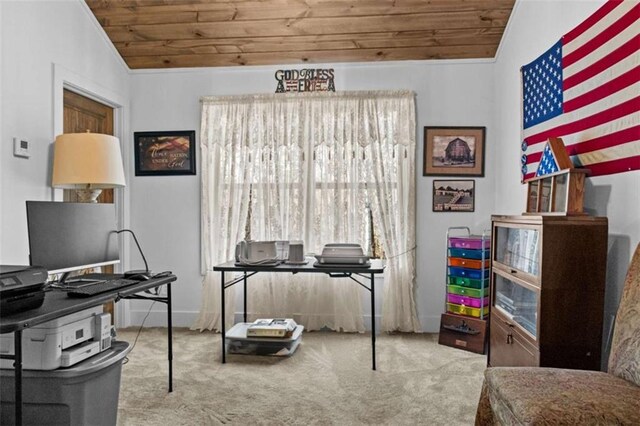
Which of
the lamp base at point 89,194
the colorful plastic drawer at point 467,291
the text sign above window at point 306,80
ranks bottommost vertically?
the colorful plastic drawer at point 467,291

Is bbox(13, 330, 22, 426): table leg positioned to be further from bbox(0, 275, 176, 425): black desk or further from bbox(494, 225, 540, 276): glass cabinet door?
bbox(494, 225, 540, 276): glass cabinet door

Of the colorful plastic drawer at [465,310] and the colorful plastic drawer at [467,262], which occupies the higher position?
the colorful plastic drawer at [467,262]

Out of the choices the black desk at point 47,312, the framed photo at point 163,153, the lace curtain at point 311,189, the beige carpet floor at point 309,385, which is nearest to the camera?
the black desk at point 47,312

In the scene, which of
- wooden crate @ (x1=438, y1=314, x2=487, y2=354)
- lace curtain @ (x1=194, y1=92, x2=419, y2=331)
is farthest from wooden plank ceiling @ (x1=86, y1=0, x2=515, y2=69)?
wooden crate @ (x1=438, y1=314, x2=487, y2=354)

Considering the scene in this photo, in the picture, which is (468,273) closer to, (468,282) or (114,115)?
A: (468,282)

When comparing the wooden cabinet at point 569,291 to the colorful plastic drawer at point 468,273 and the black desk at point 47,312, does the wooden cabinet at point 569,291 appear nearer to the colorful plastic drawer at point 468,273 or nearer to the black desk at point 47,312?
the colorful plastic drawer at point 468,273

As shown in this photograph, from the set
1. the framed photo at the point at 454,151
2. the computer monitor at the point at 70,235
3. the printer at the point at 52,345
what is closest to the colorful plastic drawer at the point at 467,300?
the framed photo at the point at 454,151

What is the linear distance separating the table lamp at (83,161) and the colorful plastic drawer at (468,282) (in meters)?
2.71

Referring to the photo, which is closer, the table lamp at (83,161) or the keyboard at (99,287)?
the keyboard at (99,287)

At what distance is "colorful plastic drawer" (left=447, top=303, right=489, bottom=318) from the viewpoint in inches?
135

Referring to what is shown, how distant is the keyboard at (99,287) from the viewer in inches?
75.0

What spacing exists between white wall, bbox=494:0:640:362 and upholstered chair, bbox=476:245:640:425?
0.42 meters

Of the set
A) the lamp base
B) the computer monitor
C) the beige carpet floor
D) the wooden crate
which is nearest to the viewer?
the computer monitor

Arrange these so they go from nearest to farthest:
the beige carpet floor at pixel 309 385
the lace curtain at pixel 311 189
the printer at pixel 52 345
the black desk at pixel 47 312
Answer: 1. the black desk at pixel 47 312
2. the printer at pixel 52 345
3. the beige carpet floor at pixel 309 385
4. the lace curtain at pixel 311 189
